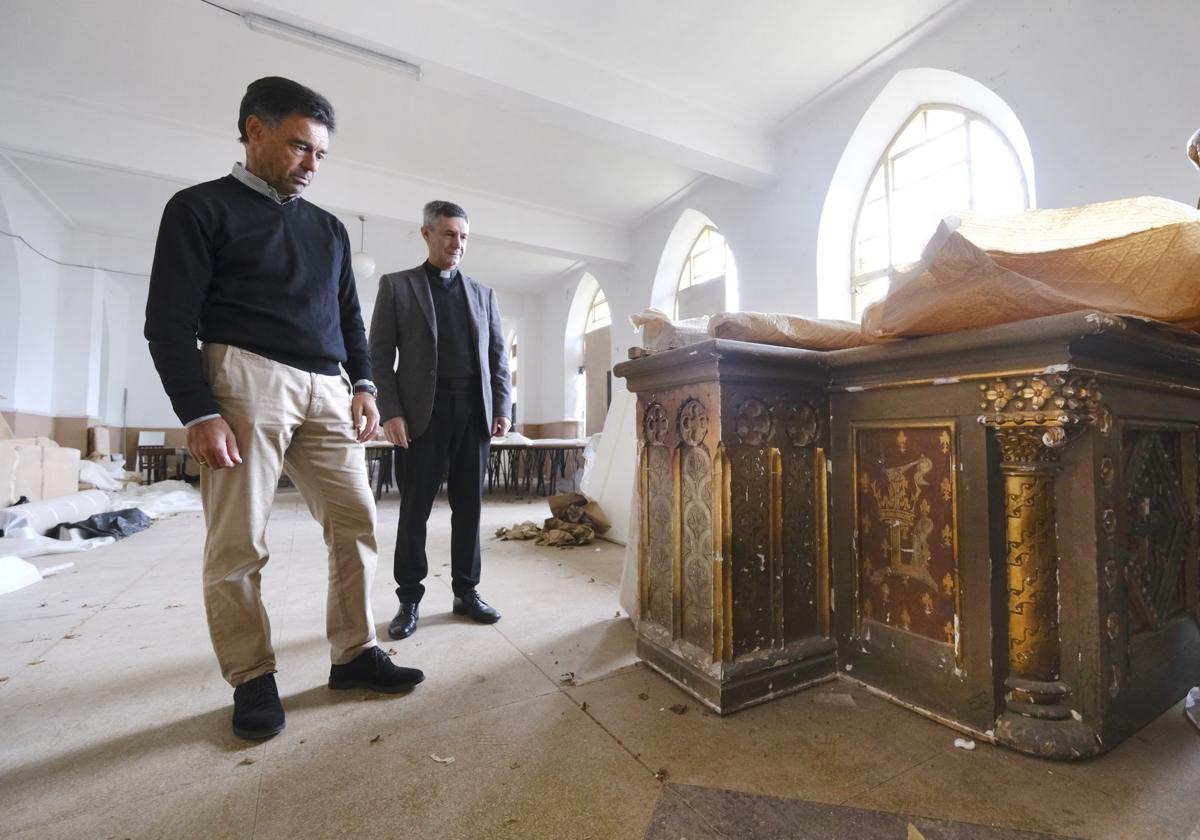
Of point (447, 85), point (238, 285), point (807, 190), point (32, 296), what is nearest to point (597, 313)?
point (807, 190)

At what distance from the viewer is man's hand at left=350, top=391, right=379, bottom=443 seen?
1.50 meters

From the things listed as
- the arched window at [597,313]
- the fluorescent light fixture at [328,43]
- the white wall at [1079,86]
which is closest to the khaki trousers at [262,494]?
the fluorescent light fixture at [328,43]

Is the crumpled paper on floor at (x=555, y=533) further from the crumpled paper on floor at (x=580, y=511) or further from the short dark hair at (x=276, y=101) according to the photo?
the short dark hair at (x=276, y=101)

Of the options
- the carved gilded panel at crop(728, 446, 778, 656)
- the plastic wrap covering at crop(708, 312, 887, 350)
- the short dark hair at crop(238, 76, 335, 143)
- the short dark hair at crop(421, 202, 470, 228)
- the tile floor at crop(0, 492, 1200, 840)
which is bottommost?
the tile floor at crop(0, 492, 1200, 840)

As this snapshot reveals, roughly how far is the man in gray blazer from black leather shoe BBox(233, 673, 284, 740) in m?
0.56

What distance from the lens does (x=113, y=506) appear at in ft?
15.8

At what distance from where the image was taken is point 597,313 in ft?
31.9

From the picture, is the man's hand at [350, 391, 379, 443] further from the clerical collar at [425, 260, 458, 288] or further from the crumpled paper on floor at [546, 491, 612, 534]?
the crumpled paper on floor at [546, 491, 612, 534]

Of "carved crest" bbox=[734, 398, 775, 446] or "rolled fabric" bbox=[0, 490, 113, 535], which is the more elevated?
"carved crest" bbox=[734, 398, 775, 446]

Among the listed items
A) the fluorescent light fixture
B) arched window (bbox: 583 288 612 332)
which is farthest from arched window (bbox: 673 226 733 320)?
the fluorescent light fixture

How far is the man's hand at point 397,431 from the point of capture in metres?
1.85

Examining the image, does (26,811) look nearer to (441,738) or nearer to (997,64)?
(441,738)

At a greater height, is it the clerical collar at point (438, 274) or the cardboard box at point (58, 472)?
the clerical collar at point (438, 274)

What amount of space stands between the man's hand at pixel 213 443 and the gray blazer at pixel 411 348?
2.29ft
